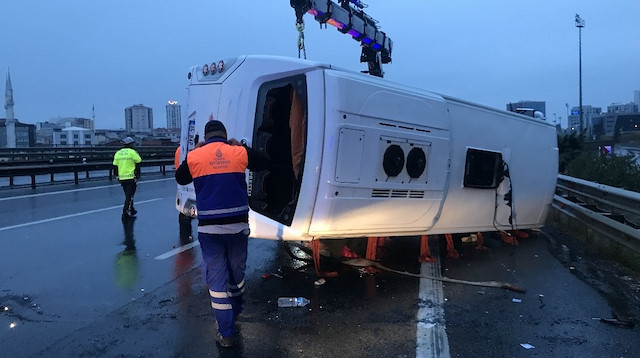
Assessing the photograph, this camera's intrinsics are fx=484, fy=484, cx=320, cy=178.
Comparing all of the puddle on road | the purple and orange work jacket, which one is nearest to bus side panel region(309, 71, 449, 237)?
the purple and orange work jacket

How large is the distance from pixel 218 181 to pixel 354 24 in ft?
32.1

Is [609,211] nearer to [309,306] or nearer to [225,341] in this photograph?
[309,306]

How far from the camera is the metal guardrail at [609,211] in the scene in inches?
244

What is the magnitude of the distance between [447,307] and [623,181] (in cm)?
698

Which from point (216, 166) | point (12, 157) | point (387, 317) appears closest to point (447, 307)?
point (387, 317)

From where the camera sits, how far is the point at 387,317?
14.5 feet

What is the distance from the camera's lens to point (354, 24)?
41.6 ft

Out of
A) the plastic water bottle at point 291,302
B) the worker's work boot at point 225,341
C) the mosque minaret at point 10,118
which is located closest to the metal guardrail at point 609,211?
the plastic water bottle at point 291,302

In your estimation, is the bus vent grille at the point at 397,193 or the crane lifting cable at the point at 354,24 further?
the crane lifting cable at the point at 354,24

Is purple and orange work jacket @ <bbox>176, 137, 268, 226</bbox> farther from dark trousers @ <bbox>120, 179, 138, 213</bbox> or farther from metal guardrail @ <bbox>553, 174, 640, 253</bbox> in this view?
dark trousers @ <bbox>120, 179, 138, 213</bbox>

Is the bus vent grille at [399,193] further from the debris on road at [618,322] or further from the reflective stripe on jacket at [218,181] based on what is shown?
the debris on road at [618,322]

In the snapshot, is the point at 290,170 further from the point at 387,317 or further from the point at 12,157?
the point at 12,157

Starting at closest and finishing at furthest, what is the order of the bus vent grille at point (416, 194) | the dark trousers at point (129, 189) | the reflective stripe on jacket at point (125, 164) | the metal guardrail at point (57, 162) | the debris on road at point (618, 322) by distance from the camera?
the debris on road at point (618, 322) → the bus vent grille at point (416, 194) → the dark trousers at point (129, 189) → the reflective stripe on jacket at point (125, 164) → the metal guardrail at point (57, 162)

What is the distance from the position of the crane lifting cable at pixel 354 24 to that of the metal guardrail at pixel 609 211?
575cm
